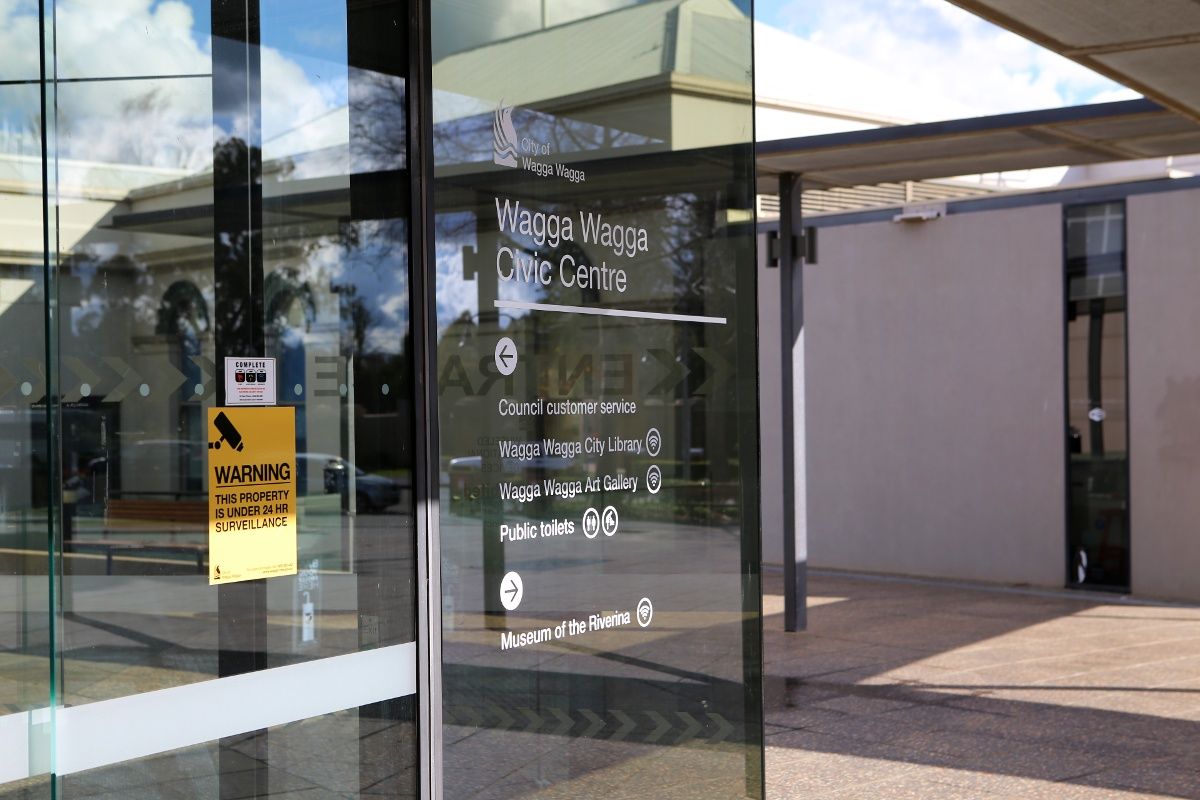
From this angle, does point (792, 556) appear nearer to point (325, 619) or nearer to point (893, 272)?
point (893, 272)

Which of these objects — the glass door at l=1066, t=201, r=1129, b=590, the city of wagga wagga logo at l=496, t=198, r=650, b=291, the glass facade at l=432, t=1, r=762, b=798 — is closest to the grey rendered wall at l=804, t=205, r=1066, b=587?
the glass door at l=1066, t=201, r=1129, b=590

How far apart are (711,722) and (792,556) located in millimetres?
5895

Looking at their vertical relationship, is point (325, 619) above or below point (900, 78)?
below

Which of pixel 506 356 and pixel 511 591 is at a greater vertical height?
pixel 506 356

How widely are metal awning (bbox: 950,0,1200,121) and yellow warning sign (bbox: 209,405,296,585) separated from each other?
12.6 feet

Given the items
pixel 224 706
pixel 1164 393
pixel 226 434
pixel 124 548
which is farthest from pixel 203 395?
pixel 1164 393

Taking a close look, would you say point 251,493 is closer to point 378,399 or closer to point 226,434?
point 226,434

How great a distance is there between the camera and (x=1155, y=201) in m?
13.5

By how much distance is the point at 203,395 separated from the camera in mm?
3783

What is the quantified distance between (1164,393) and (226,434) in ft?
38.1

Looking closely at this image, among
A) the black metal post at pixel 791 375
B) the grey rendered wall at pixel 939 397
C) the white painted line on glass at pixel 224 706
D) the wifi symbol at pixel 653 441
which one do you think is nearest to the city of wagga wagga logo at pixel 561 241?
the wifi symbol at pixel 653 441

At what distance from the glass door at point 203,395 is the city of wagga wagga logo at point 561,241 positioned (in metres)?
0.43

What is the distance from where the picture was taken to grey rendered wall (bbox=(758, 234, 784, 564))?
16.3 m

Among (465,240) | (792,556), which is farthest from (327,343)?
(792,556)
